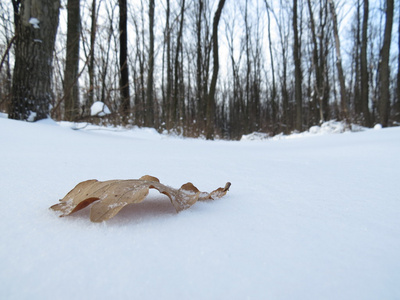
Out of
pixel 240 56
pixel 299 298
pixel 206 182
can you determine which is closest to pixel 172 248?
pixel 299 298

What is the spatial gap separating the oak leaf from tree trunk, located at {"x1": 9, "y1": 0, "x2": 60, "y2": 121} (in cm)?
237

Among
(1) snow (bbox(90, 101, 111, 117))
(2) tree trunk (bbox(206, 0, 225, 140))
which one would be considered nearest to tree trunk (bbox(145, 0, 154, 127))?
(2) tree trunk (bbox(206, 0, 225, 140))

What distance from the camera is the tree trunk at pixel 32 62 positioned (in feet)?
7.65

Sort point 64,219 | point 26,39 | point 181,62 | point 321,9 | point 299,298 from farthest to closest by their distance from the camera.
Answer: point 181,62 → point 321,9 → point 26,39 → point 64,219 → point 299,298

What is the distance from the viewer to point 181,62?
52.9 feet

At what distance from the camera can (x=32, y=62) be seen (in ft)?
7.91

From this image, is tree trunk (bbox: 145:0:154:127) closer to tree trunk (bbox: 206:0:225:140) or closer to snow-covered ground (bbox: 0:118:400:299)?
tree trunk (bbox: 206:0:225:140)

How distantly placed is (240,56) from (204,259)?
2161 cm

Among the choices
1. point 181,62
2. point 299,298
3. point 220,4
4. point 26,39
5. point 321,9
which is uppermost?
point 321,9

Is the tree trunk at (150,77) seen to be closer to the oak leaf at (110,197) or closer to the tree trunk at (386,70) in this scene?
the tree trunk at (386,70)

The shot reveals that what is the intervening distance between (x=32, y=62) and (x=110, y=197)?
2.69 metres

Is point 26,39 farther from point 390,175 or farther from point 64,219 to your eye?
point 390,175

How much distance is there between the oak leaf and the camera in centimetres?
43

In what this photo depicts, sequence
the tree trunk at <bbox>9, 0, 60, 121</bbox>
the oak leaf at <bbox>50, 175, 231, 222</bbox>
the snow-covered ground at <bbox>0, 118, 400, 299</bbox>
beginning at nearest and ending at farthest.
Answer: the snow-covered ground at <bbox>0, 118, 400, 299</bbox>, the oak leaf at <bbox>50, 175, 231, 222</bbox>, the tree trunk at <bbox>9, 0, 60, 121</bbox>
